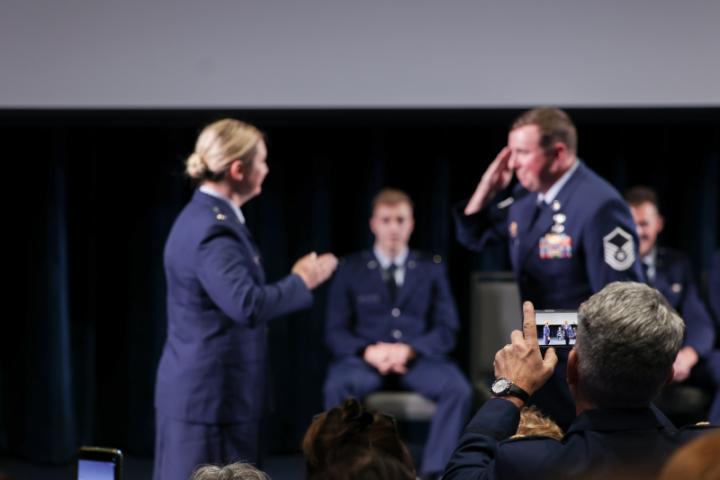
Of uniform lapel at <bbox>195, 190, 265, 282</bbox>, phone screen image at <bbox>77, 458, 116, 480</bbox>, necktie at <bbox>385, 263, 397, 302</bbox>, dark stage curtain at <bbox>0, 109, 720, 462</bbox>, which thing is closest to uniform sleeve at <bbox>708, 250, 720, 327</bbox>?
dark stage curtain at <bbox>0, 109, 720, 462</bbox>

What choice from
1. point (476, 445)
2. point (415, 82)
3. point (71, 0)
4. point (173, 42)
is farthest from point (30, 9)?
point (476, 445)

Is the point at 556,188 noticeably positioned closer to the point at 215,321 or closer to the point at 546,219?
the point at 546,219

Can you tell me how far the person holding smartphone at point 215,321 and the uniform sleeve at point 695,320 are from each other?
2.17m

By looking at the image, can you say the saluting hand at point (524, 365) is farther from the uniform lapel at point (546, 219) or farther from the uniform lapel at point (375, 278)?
the uniform lapel at point (375, 278)

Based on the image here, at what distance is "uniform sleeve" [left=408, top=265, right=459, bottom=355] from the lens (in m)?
4.71

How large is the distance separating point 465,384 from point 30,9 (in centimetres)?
238

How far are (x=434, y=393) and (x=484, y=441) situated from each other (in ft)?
9.12

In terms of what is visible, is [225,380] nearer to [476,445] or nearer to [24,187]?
[476,445]

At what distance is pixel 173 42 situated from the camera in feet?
13.2

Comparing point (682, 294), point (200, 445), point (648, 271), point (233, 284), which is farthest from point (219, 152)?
point (682, 294)

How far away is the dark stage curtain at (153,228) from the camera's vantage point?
5031 millimetres

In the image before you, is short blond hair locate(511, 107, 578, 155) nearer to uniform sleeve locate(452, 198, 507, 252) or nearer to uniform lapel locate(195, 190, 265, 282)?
uniform sleeve locate(452, 198, 507, 252)

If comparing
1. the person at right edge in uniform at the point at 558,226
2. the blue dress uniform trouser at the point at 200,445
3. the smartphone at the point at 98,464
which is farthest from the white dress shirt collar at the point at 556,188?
the smartphone at the point at 98,464

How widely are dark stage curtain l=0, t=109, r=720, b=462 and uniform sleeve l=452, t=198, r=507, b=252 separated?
134 centimetres
